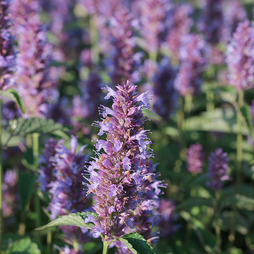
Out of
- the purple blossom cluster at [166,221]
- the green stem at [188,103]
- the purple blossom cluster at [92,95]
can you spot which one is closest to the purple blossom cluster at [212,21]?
the green stem at [188,103]

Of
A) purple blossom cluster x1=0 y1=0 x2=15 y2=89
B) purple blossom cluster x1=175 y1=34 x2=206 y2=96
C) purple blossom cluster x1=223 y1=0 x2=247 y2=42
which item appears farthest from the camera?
purple blossom cluster x1=223 y1=0 x2=247 y2=42

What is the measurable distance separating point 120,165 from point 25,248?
169 cm

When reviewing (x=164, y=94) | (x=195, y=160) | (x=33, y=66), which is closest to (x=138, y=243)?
(x=33, y=66)

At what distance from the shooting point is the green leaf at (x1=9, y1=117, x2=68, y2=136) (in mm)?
3201

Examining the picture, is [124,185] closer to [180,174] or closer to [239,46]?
[180,174]

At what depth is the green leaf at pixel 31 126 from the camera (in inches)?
126

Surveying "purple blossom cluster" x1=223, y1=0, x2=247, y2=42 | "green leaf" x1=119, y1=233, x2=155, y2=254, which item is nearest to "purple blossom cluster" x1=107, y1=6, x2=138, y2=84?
"green leaf" x1=119, y1=233, x2=155, y2=254

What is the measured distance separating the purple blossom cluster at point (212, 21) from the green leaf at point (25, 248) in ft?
18.5

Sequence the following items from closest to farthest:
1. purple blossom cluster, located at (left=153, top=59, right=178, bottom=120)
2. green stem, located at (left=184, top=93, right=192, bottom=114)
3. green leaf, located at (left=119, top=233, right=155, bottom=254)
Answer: green leaf, located at (left=119, top=233, right=155, bottom=254)
purple blossom cluster, located at (left=153, top=59, right=178, bottom=120)
green stem, located at (left=184, top=93, right=192, bottom=114)

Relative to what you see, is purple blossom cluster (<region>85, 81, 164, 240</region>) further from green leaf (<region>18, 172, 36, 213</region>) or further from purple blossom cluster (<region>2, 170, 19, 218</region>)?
purple blossom cluster (<region>2, 170, 19, 218</region>)

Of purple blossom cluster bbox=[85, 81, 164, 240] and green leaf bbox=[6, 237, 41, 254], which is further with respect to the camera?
green leaf bbox=[6, 237, 41, 254]

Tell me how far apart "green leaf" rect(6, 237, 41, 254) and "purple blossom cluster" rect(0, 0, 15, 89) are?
5.09 ft

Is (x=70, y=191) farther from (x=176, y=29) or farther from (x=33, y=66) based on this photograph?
(x=176, y=29)

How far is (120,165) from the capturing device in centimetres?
216
